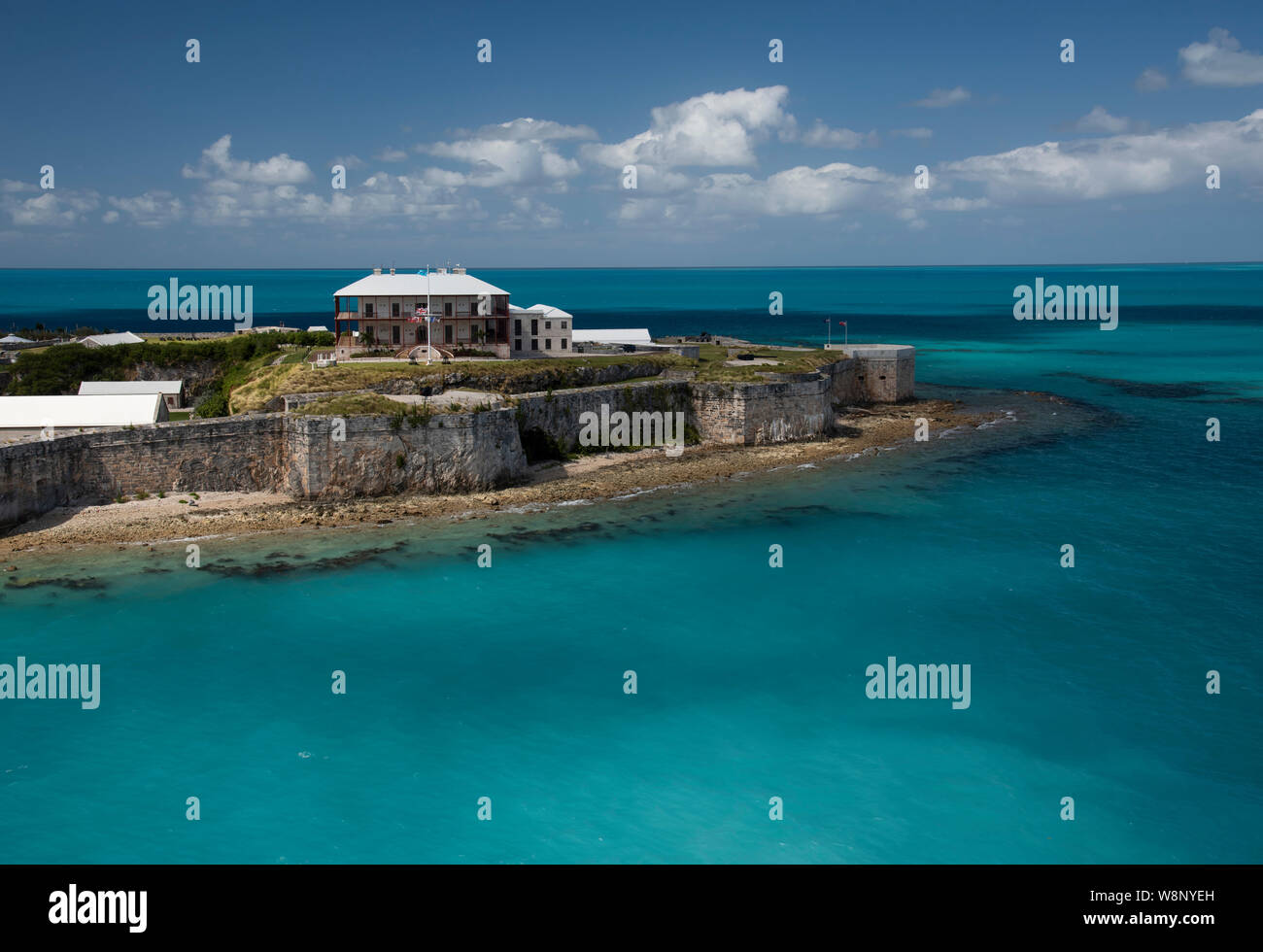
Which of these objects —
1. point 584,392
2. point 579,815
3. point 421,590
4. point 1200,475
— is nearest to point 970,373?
point 1200,475

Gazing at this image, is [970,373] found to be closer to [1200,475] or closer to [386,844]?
[1200,475]

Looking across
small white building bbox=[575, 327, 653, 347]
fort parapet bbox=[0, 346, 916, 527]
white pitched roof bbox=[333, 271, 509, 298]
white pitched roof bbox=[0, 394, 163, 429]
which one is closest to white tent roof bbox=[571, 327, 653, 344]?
small white building bbox=[575, 327, 653, 347]

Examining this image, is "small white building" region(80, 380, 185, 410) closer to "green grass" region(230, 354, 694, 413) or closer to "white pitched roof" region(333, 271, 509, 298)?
"green grass" region(230, 354, 694, 413)

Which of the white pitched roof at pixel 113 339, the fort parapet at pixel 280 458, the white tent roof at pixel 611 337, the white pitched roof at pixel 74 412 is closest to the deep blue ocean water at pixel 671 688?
the fort parapet at pixel 280 458

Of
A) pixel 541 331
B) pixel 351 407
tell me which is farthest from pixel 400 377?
pixel 541 331

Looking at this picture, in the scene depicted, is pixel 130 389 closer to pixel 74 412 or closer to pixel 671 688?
pixel 74 412

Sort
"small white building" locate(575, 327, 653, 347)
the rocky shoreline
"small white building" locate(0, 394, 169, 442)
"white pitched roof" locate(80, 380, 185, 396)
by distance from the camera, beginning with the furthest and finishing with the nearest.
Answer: "small white building" locate(575, 327, 653, 347), "white pitched roof" locate(80, 380, 185, 396), "small white building" locate(0, 394, 169, 442), the rocky shoreline
